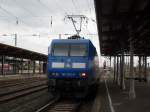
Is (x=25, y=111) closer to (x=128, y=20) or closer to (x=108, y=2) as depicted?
(x=108, y=2)

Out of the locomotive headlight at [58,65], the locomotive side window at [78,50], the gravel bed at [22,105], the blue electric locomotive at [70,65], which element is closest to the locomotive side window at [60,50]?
the blue electric locomotive at [70,65]

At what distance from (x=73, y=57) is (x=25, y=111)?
4905mm

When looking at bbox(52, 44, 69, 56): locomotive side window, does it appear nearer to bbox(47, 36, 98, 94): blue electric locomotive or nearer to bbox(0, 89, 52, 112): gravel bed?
bbox(47, 36, 98, 94): blue electric locomotive

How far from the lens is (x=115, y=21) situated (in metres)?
18.8

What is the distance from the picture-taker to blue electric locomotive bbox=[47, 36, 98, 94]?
17.1 m

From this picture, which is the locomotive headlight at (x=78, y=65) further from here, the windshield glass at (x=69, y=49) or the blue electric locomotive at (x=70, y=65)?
the windshield glass at (x=69, y=49)

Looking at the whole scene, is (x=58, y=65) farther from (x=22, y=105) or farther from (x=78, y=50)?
(x=22, y=105)

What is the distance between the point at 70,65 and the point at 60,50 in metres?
1.11


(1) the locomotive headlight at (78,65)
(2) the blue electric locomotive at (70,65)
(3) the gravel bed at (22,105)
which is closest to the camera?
(3) the gravel bed at (22,105)

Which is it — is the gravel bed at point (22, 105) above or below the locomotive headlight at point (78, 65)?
below

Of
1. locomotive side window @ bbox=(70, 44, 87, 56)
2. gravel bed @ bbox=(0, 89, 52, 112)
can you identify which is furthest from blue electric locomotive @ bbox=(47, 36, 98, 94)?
gravel bed @ bbox=(0, 89, 52, 112)

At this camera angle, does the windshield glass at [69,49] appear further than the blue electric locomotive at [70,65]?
Yes

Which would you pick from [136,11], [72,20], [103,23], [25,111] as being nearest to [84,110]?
[25,111]

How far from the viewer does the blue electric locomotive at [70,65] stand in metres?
17.1
